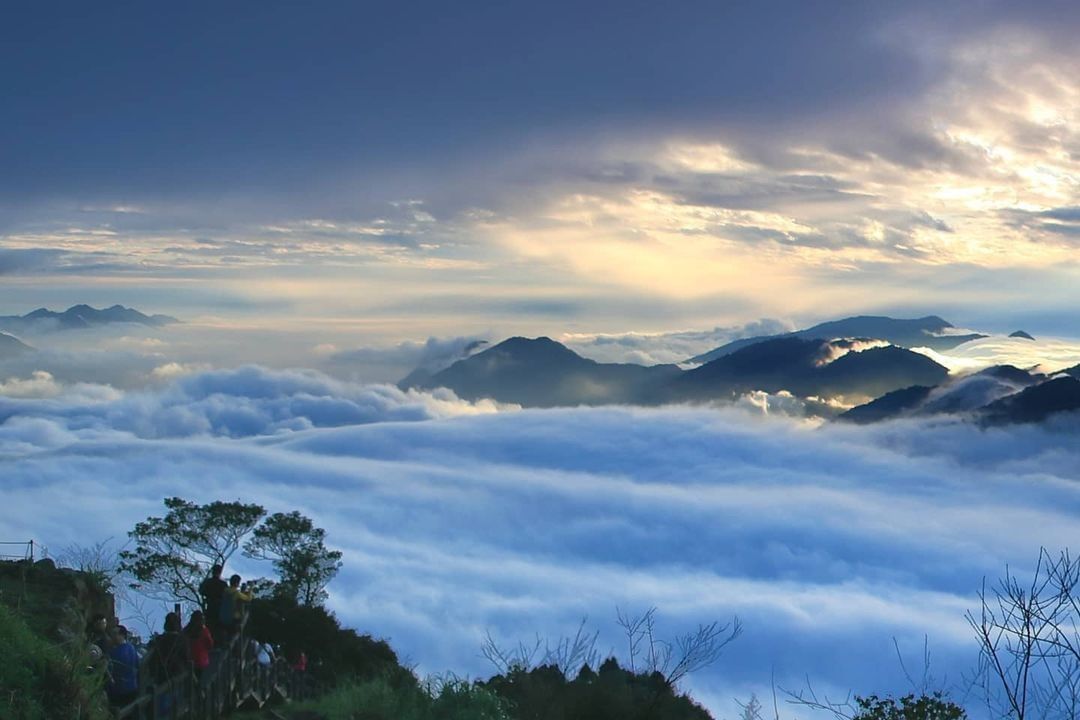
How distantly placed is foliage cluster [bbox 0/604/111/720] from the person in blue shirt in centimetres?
57

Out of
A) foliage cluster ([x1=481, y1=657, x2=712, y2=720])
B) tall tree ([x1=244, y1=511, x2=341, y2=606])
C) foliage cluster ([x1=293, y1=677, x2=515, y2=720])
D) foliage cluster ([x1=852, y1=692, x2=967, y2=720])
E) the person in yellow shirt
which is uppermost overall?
the person in yellow shirt

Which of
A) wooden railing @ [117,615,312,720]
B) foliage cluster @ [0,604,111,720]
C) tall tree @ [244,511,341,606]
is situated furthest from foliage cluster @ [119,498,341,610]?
foliage cluster @ [0,604,111,720]

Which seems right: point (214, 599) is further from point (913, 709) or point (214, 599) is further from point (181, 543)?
point (181, 543)

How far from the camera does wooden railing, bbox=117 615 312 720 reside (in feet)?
45.0

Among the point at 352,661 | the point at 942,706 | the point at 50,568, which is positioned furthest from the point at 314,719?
the point at 352,661

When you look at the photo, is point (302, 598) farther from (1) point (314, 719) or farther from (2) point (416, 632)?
(2) point (416, 632)

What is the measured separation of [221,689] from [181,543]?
1407 inches

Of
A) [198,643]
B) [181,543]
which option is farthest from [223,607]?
[181,543]

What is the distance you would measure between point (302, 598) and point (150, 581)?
31.8 feet

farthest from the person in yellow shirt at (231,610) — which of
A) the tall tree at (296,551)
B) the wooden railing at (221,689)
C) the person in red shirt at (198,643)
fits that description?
the tall tree at (296,551)

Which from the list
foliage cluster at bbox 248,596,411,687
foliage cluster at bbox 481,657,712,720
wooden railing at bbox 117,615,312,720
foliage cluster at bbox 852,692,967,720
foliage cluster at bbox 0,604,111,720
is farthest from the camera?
foliage cluster at bbox 248,596,411,687

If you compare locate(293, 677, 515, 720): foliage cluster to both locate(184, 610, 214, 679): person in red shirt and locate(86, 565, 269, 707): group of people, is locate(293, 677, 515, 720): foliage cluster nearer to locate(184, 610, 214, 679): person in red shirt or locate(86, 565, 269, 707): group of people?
locate(184, 610, 214, 679): person in red shirt

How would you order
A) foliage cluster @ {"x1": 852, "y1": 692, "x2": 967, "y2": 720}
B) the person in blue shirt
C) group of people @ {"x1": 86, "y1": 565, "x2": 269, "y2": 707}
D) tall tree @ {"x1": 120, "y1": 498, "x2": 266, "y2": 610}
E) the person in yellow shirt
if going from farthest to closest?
tall tree @ {"x1": 120, "y1": 498, "x2": 266, "y2": 610}, the person in yellow shirt, foliage cluster @ {"x1": 852, "y1": 692, "x2": 967, "y2": 720}, group of people @ {"x1": 86, "y1": 565, "x2": 269, "y2": 707}, the person in blue shirt

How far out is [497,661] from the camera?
71.9ft
